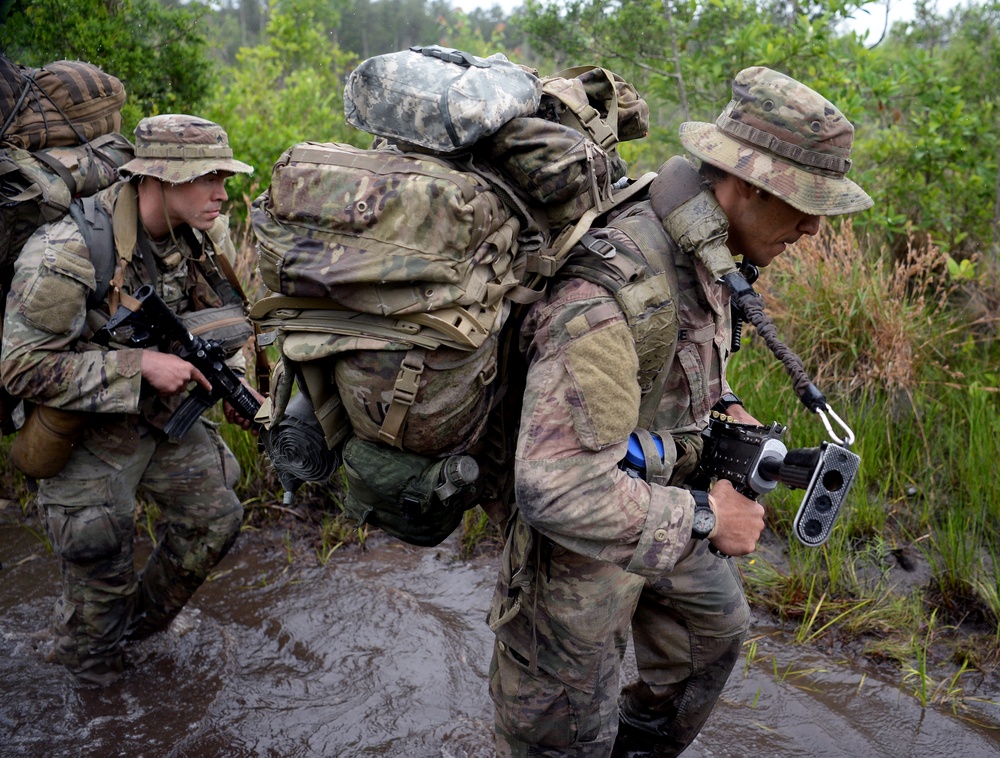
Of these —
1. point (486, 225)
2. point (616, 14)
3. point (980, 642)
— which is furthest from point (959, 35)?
point (486, 225)

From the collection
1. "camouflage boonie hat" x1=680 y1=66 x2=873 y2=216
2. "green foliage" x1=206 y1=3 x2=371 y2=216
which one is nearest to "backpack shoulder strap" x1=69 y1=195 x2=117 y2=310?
"camouflage boonie hat" x1=680 y1=66 x2=873 y2=216

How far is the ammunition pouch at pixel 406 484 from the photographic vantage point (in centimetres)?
218

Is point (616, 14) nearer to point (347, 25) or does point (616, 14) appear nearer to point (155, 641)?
point (155, 641)

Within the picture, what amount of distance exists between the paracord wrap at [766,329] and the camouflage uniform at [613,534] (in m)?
0.07

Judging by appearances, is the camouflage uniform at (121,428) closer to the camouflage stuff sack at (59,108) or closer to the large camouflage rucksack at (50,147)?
the large camouflage rucksack at (50,147)

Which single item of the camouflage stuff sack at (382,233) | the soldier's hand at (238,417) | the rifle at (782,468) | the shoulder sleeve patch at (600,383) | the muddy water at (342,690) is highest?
the camouflage stuff sack at (382,233)

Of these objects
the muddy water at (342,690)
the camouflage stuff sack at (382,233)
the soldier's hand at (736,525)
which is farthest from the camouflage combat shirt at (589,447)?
the muddy water at (342,690)

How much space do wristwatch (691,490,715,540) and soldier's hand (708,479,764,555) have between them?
2cm

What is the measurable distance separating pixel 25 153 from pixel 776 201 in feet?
9.47

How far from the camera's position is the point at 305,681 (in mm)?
3709

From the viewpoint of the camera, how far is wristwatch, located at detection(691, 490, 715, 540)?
6.91 feet

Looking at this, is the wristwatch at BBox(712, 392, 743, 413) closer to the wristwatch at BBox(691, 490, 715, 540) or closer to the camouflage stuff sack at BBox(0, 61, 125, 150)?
the wristwatch at BBox(691, 490, 715, 540)

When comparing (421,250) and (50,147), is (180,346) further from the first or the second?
(421,250)

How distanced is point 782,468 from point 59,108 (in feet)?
10.5
